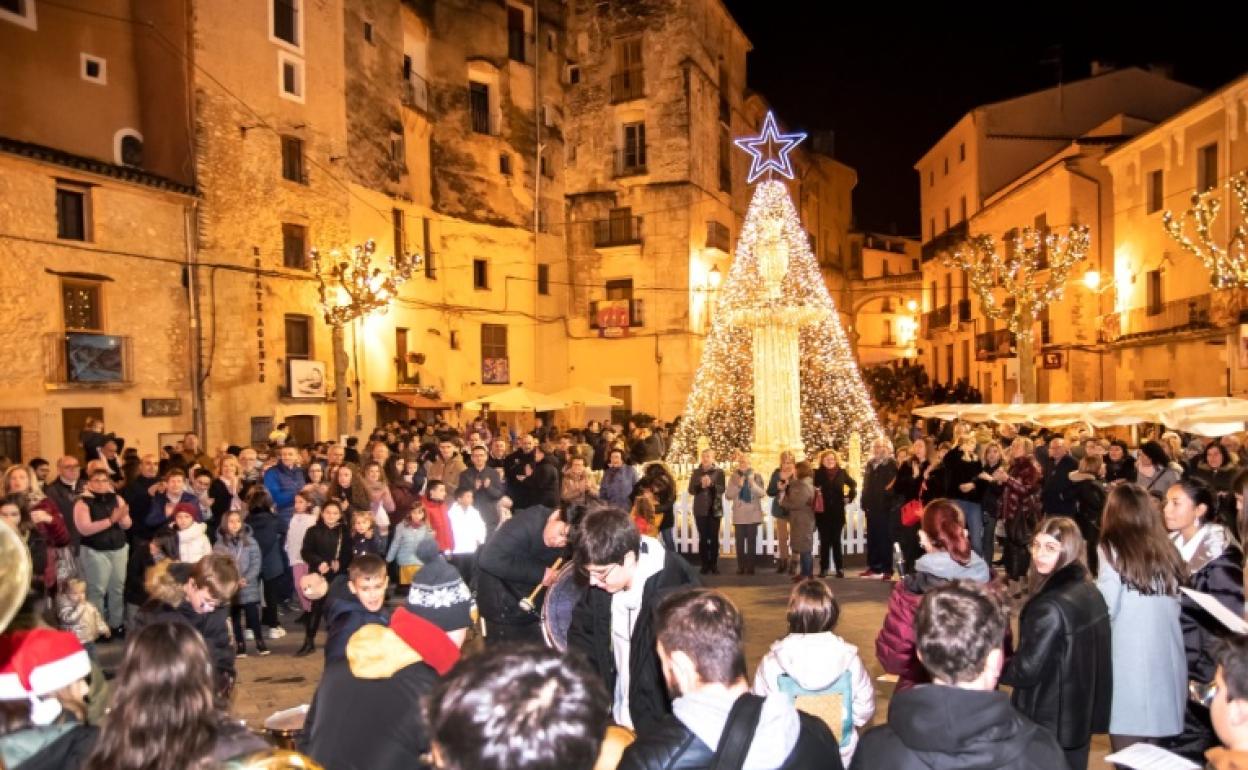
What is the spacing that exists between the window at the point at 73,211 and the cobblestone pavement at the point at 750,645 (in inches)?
492

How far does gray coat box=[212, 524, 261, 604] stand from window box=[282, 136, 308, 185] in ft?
56.0

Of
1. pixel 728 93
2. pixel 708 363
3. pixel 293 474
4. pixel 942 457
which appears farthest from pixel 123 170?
pixel 728 93

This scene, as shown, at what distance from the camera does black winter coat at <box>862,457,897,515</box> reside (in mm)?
11469

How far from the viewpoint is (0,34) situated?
18406 mm

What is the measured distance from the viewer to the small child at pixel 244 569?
8344 mm

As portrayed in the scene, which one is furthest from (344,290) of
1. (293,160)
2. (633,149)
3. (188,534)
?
(188,534)

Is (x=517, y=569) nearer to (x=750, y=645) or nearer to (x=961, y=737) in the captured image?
(x=961, y=737)

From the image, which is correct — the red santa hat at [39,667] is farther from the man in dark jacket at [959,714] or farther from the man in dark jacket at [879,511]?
the man in dark jacket at [879,511]

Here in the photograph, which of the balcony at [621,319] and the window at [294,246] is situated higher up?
the window at [294,246]

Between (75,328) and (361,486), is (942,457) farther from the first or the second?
(75,328)

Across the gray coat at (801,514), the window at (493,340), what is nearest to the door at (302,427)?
the window at (493,340)

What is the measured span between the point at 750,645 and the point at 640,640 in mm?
4590

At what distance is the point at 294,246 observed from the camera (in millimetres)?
23719

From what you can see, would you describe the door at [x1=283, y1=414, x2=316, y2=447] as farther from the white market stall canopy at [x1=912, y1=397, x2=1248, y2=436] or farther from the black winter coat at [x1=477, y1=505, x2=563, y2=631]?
the black winter coat at [x1=477, y1=505, x2=563, y2=631]
